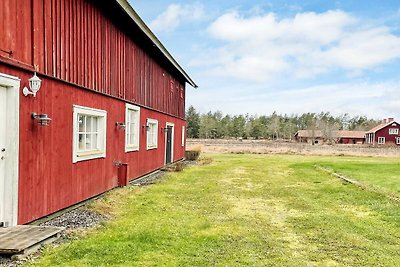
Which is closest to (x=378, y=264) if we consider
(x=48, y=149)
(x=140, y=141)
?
(x=48, y=149)

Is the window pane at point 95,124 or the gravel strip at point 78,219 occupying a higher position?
the window pane at point 95,124

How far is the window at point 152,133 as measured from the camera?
13.0m

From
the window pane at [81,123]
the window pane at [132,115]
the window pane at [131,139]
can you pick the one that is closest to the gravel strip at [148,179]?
the window pane at [131,139]

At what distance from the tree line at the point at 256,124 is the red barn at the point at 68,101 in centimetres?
5686

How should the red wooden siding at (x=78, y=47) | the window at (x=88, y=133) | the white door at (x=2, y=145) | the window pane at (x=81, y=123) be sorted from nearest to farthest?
the white door at (x=2, y=145) < the red wooden siding at (x=78, y=47) < the window at (x=88, y=133) < the window pane at (x=81, y=123)

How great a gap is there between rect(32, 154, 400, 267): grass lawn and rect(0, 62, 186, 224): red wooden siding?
2.00 feet

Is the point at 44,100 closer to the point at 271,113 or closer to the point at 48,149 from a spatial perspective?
the point at 48,149

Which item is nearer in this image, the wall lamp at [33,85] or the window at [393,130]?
the wall lamp at [33,85]

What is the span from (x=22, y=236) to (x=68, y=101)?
288 cm

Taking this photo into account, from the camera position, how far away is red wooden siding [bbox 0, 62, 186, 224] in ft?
17.6

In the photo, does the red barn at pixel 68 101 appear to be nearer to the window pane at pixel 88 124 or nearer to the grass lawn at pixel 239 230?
the window pane at pixel 88 124

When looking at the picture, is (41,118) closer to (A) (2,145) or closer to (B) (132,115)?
(A) (2,145)

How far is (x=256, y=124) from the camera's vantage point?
235 feet

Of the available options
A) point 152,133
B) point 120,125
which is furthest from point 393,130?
point 120,125
